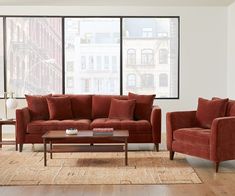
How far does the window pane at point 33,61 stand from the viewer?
9.16m

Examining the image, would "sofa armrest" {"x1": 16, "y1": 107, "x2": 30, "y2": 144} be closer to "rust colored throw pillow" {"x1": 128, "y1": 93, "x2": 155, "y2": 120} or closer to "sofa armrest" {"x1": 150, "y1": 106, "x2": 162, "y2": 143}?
"rust colored throw pillow" {"x1": 128, "y1": 93, "x2": 155, "y2": 120}

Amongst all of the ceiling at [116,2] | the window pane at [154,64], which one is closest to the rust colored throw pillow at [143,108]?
the window pane at [154,64]

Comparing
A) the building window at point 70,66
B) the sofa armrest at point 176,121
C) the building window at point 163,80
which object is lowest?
the sofa armrest at point 176,121

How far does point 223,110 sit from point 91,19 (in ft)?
12.9

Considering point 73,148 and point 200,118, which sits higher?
point 200,118

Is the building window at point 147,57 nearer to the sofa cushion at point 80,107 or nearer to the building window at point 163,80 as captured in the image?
the building window at point 163,80

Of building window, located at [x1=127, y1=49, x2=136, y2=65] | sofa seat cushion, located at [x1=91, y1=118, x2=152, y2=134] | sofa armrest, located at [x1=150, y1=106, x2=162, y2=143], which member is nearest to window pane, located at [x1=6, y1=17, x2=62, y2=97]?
building window, located at [x1=127, y1=49, x2=136, y2=65]

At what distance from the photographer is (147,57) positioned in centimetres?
921

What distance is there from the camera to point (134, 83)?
9.22 metres

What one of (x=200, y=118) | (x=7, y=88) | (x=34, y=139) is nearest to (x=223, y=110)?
(x=200, y=118)

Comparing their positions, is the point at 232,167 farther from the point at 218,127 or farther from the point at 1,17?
the point at 1,17

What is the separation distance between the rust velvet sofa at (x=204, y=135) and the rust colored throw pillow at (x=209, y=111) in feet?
0.05

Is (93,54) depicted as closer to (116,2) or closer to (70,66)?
(70,66)

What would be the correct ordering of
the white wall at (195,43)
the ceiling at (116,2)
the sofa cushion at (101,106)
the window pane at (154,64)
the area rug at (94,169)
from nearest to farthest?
the area rug at (94,169) < the sofa cushion at (101,106) < the ceiling at (116,2) < the white wall at (195,43) < the window pane at (154,64)
